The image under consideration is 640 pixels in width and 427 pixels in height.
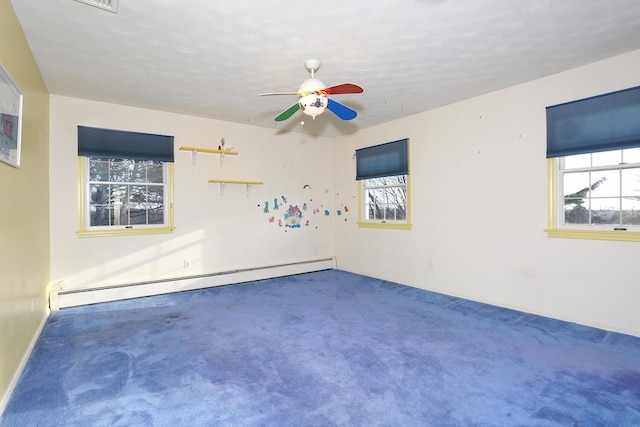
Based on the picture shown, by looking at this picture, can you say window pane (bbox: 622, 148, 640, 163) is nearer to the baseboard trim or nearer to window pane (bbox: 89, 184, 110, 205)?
the baseboard trim

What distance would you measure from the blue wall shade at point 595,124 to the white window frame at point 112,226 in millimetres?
4912

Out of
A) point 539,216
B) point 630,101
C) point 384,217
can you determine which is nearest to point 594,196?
point 539,216

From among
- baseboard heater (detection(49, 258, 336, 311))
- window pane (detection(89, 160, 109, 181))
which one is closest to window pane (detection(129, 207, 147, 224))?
window pane (detection(89, 160, 109, 181))

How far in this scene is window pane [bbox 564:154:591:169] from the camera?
136 inches

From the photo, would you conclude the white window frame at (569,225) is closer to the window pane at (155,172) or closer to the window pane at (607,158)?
the window pane at (607,158)

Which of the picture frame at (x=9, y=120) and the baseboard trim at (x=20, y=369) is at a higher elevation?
the picture frame at (x=9, y=120)

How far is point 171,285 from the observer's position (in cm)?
483

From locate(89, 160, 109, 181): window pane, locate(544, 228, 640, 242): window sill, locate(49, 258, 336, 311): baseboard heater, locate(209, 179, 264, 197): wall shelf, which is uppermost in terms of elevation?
locate(89, 160, 109, 181): window pane

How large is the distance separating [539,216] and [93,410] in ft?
14.3

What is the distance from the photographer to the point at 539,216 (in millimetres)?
3730

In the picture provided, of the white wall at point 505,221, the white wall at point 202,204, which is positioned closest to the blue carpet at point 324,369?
the white wall at point 505,221

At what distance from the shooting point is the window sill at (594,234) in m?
3.12

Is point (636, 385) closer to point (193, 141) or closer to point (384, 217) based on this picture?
point (384, 217)

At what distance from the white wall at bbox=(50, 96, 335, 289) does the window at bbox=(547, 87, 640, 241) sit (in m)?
3.85
